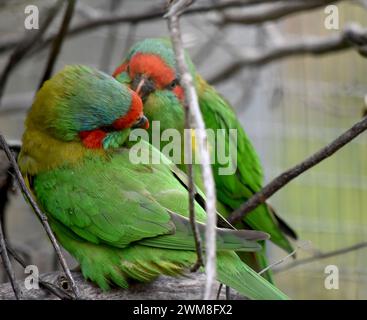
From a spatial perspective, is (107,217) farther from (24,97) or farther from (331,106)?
(331,106)

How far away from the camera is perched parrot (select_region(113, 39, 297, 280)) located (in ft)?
7.56

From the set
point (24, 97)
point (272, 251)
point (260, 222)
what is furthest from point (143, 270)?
point (272, 251)

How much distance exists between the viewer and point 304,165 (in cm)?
189

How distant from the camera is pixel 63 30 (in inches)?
92.6

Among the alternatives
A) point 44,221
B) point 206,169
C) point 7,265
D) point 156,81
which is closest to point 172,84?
point 156,81

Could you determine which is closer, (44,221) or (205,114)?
(44,221)

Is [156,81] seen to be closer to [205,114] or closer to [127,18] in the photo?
[205,114]

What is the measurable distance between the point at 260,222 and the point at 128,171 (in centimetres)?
76

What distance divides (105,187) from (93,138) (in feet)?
0.50

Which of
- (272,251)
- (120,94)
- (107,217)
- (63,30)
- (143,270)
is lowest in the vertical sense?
(272,251)

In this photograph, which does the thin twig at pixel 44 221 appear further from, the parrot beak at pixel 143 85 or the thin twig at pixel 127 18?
the thin twig at pixel 127 18

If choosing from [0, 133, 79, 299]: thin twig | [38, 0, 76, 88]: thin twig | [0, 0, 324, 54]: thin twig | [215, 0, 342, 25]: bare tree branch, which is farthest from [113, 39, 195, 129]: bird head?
[215, 0, 342, 25]: bare tree branch

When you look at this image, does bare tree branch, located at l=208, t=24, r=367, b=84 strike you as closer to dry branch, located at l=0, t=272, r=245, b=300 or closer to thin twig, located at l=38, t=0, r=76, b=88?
thin twig, located at l=38, t=0, r=76, b=88

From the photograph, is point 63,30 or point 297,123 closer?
point 63,30
